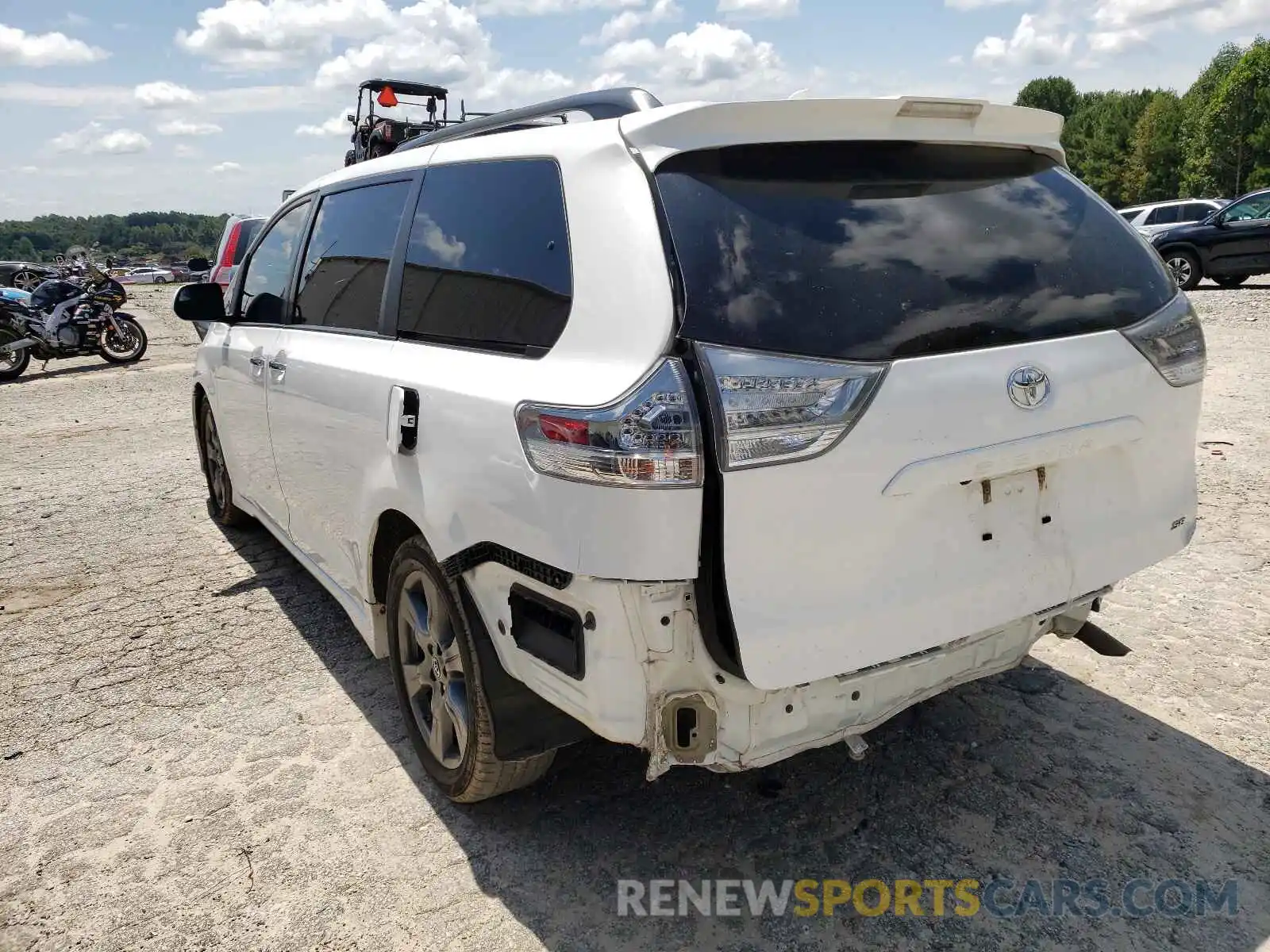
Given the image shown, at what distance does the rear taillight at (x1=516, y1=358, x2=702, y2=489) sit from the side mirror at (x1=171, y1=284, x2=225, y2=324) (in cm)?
309

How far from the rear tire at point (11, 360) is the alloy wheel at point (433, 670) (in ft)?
44.0

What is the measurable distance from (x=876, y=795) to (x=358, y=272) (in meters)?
2.45

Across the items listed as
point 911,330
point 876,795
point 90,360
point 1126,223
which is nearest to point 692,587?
point 911,330

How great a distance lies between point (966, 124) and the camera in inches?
98.9

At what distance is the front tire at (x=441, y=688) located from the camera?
2.62 m

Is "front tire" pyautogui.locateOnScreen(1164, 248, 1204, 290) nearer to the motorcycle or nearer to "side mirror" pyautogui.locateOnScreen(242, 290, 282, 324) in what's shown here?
"side mirror" pyautogui.locateOnScreen(242, 290, 282, 324)

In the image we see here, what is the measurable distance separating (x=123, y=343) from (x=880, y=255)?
1514 cm

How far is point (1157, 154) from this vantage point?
6531 centimetres

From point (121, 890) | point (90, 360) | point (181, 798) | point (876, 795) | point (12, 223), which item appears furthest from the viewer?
point (12, 223)

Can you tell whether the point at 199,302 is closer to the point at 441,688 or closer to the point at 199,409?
the point at 199,409

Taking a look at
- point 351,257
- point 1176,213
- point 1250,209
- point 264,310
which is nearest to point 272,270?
point 264,310

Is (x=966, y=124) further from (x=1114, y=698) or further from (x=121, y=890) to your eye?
(x=121, y=890)

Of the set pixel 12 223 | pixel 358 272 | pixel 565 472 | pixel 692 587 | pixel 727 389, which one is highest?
pixel 12 223

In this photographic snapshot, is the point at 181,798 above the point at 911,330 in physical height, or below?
below
